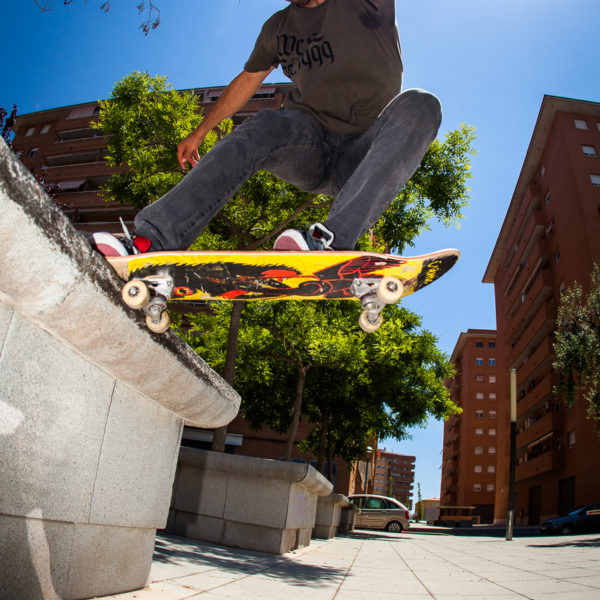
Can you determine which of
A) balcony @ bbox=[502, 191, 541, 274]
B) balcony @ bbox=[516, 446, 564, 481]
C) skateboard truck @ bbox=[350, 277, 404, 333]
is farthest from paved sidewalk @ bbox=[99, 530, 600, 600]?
balcony @ bbox=[502, 191, 541, 274]

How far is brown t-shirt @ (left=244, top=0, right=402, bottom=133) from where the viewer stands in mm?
2363

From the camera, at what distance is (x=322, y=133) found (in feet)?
8.37

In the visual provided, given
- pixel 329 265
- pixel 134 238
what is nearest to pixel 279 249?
pixel 329 265

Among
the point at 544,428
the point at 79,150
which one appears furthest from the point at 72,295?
the point at 79,150

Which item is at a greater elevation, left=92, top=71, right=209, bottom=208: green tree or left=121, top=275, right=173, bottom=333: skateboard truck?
left=92, top=71, right=209, bottom=208: green tree

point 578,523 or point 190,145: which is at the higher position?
point 190,145

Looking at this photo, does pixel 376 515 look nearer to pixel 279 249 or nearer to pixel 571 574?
pixel 571 574

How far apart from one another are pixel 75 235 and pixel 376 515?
874 inches

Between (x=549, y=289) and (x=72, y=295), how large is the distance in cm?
3838

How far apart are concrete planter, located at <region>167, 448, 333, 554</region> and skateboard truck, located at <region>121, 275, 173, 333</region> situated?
354cm

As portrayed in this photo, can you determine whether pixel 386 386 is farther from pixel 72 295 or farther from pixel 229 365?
pixel 72 295

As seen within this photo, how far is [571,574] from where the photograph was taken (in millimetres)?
4754

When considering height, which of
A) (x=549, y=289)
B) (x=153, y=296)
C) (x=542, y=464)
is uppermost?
(x=549, y=289)

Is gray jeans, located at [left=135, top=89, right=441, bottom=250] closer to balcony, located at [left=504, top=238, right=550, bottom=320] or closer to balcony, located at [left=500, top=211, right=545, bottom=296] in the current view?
balcony, located at [left=504, top=238, right=550, bottom=320]
